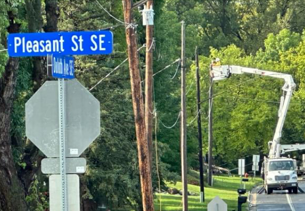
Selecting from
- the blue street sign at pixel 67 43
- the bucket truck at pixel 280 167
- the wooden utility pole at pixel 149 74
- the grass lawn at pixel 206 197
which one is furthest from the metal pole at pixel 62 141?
the bucket truck at pixel 280 167

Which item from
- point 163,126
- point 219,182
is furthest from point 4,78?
point 219,182

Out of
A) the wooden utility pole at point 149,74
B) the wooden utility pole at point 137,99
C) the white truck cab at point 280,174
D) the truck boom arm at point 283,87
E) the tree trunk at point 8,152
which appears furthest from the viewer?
the truck boom arm at point 283,87

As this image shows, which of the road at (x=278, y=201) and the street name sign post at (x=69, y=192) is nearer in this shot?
the street name sign post at (x=69, y=192)

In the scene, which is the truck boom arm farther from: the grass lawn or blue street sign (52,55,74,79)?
blue street sign (52,55,74,79)

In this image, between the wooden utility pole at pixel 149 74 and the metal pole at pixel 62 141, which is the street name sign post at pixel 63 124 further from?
the wooden utility pole at pixel 149 74

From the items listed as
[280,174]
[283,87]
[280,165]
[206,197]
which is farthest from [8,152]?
[283,87]

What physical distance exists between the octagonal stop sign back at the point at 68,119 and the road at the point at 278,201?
31502mm

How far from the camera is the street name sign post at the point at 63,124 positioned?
27.1ft

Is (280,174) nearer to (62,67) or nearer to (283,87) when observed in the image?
(283,87)

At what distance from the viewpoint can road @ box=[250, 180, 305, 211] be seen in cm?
3965

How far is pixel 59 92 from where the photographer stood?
8.28m

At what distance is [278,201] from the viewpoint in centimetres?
4403

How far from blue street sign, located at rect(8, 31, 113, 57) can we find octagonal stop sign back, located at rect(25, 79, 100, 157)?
37 cm

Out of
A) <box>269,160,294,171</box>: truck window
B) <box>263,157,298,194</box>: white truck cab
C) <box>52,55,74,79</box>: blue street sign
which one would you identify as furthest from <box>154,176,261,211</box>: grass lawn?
<box>52,55,74,79</box>: blue street sign
